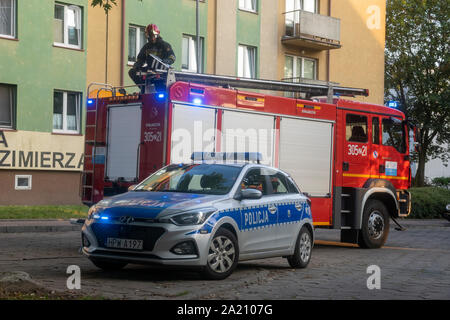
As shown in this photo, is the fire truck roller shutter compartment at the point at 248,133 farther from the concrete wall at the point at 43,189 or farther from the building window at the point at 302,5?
the building window at the point at 302,5

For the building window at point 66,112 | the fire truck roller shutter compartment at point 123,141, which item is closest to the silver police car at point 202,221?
the fire truck roller shutter compartment at point 123,141

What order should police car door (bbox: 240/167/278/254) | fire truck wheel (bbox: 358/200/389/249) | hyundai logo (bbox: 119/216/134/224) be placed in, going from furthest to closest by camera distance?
1. fire truck wheel (bbox: 358/200/389/249)
2. police car door (bbox: 240/167/278/254)
3. hyundai logo (bbox: 119/216/134/224)

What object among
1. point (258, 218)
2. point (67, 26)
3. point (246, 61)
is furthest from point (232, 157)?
point (246, 61)

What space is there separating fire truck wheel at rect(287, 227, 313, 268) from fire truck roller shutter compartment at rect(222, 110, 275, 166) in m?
2.49

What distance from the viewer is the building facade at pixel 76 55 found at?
26766 millimetres

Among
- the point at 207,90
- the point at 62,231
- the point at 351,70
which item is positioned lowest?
the point at 62,231

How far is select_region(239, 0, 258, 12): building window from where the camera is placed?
34.2 meters

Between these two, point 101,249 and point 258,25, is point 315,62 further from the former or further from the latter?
point 101,249

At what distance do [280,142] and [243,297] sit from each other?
6713 millimetres

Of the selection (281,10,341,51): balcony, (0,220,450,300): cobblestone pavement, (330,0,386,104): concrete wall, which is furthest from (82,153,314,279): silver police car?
(330,0,386,104): concrete wall

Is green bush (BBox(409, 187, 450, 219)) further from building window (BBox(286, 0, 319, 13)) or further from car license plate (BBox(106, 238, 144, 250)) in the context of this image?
car license plate (BBox(106, 238, 144, 250))

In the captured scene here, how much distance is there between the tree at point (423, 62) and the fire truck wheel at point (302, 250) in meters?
37.2

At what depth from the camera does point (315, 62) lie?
37688mm
